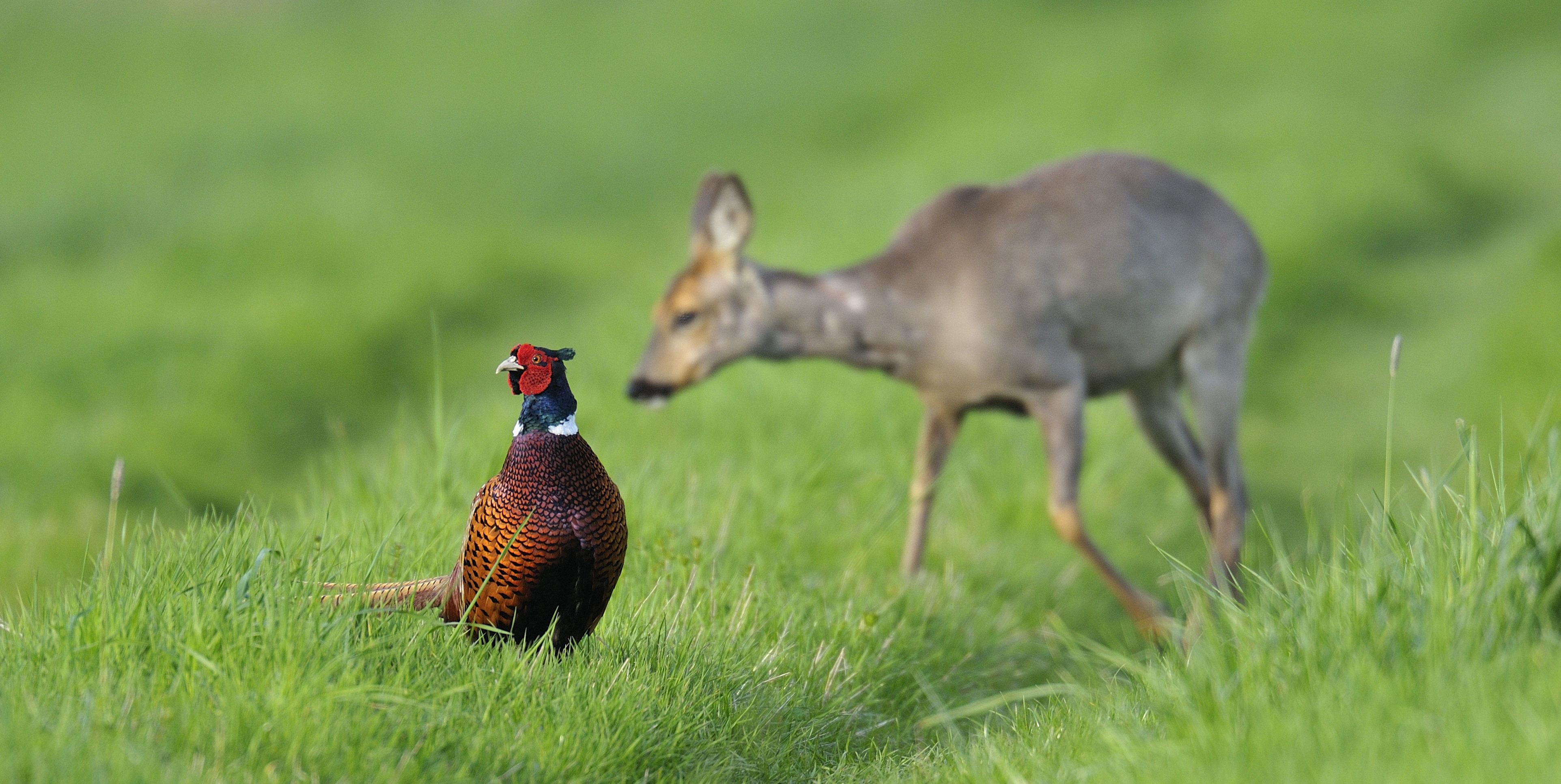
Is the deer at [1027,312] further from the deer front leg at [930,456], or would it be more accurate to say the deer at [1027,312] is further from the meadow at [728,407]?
the meadow at [728,407]

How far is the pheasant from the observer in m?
3.00

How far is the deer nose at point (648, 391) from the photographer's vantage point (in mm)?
5695

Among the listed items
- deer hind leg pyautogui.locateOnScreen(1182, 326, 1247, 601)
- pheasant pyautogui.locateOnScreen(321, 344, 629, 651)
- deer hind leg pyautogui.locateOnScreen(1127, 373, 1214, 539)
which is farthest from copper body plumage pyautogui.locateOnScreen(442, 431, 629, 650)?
deer hind leg pyautogui.locateOnScreen(1127, 373, 1214, 539)

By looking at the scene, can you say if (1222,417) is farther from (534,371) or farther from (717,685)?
(534,371)

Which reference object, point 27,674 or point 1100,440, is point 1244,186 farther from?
point 27,674

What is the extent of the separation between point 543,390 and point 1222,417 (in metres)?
3.80

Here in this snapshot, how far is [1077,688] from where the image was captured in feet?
9.91

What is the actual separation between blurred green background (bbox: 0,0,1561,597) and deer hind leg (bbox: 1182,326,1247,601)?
1.76ft

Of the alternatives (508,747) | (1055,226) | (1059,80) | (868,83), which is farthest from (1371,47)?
(508,747)

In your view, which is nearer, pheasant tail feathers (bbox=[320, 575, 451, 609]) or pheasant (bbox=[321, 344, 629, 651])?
pheasant (bbox=[321, 344, 629, 651])

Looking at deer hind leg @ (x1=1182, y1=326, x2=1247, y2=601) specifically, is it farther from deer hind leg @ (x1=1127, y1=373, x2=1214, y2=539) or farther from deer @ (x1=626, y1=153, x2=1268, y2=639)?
deer hind leg @ (x1=1127, y1=373, x2=1214, y2=539)

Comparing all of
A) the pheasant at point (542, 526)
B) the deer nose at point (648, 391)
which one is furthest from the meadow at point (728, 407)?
the deer nose at point (648, 391)

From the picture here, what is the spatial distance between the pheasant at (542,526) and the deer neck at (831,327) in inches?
107

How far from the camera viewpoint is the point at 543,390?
305 cm
